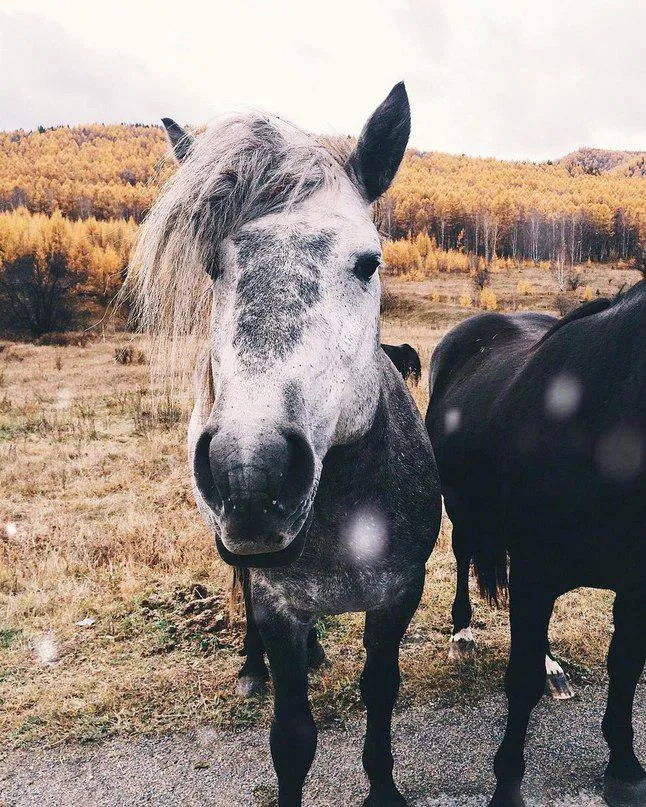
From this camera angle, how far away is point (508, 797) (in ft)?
7.24

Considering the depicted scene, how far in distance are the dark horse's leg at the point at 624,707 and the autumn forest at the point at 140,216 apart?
151 cm

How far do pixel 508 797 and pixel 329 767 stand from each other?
2.66ft

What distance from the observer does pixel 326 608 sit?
6.23 feet

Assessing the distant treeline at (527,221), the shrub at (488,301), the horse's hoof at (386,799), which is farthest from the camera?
the distant treeline at (527,221)

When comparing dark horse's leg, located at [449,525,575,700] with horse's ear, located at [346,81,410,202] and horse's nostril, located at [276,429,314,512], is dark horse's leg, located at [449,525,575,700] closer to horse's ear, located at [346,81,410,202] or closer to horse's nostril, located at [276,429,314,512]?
horse's ear, located at [346,81,410,202]

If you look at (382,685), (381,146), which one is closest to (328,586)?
(382,685)

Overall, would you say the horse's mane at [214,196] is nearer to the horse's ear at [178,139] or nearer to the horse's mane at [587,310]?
the horse's ear at [178,139]

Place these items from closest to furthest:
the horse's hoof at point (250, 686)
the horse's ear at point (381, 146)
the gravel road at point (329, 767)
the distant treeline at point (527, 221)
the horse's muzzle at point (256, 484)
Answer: the horse's muzzle at point (256, 484)
the horse's ear at point (381, 146)
the gravel road at point (329, 767)
the horse's hoof at point (250, 686)
the distant treeline at point (527, 221)

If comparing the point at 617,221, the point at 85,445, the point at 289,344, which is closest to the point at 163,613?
the point at 289,344

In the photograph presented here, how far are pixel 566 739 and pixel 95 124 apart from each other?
143m

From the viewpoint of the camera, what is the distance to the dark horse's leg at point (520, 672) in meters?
2.04

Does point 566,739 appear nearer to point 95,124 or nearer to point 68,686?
point 68,686

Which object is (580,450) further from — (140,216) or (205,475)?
(140,216)

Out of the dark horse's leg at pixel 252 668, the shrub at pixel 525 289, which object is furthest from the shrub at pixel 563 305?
the dark horse's leg at pixel 252 668
